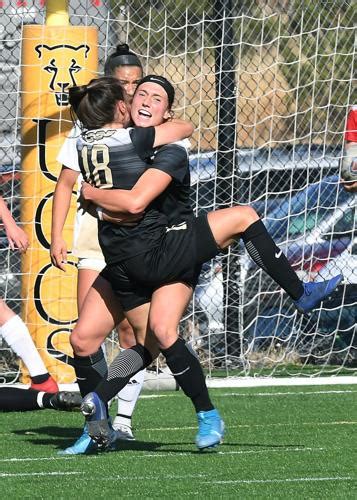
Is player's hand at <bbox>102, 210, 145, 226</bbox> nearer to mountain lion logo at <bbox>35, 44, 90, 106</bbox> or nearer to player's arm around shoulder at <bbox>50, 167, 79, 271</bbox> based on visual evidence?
player's arm around shoulder at <bbox>50, 167, 79, 271</bbox>

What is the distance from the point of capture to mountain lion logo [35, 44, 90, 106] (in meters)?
9.54

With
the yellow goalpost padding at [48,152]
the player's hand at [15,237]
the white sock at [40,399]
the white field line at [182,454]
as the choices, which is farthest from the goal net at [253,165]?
the white field line at [182,454]

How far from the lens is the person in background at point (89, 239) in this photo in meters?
6.65

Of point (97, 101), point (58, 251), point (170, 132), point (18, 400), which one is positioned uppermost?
point (97, 101)

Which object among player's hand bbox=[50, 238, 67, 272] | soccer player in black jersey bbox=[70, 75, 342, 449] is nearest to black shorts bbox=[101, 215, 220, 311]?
soccer player in black jersey bbox=[70, 75, 342, 449]

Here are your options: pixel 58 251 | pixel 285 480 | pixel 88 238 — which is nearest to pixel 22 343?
pixel 88 238

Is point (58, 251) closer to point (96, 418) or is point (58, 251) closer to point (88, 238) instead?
point (88, 238)

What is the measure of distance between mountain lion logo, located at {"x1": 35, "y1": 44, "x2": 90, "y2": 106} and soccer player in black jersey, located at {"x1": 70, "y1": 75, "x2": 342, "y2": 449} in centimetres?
359

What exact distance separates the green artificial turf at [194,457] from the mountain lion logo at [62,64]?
245cm

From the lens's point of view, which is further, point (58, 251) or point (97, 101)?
point (58, 251)

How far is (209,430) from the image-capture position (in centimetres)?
596

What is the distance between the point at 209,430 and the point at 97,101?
5.12 ft

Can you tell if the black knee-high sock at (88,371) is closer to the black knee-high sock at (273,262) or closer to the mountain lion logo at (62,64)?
the black knee-high sock at (273,262)

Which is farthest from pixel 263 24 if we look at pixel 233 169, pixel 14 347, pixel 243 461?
pixel 243 461
